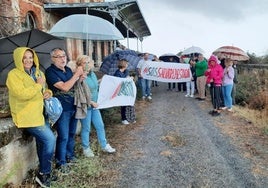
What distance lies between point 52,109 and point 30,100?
16.1 inches

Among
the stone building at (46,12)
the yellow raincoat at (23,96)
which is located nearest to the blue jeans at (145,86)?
the stone building at (46,12)

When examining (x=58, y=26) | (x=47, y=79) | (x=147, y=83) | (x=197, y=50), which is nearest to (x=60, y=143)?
(x=47, y=79)

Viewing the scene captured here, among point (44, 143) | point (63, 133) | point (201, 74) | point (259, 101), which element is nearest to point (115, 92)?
point (63, 133)

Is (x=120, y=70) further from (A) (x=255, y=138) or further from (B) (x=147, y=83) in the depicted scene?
(B) (x=147, y=83)

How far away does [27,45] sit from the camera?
17.5ft

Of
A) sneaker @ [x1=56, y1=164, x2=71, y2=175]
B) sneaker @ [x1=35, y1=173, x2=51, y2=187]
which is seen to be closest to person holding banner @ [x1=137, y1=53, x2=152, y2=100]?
sneaker @ [x1=56, y1=164, x2=71, y2=175]

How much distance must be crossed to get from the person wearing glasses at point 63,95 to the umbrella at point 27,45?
29.8 inches

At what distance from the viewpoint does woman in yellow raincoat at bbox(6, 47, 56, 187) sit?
401 cm

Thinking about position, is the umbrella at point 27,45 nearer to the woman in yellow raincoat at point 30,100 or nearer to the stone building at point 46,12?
the woman in yellow raincoat at point 30,100

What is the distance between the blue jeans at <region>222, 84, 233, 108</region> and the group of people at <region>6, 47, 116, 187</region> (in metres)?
5.30

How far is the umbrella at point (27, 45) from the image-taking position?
5238 millimetres

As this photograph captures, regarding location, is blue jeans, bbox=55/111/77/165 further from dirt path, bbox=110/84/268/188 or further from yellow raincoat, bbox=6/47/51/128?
dirt path, bbox=110/84/268/188

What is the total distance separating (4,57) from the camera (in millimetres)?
5324

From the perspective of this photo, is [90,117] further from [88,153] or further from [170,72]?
[170,72]
